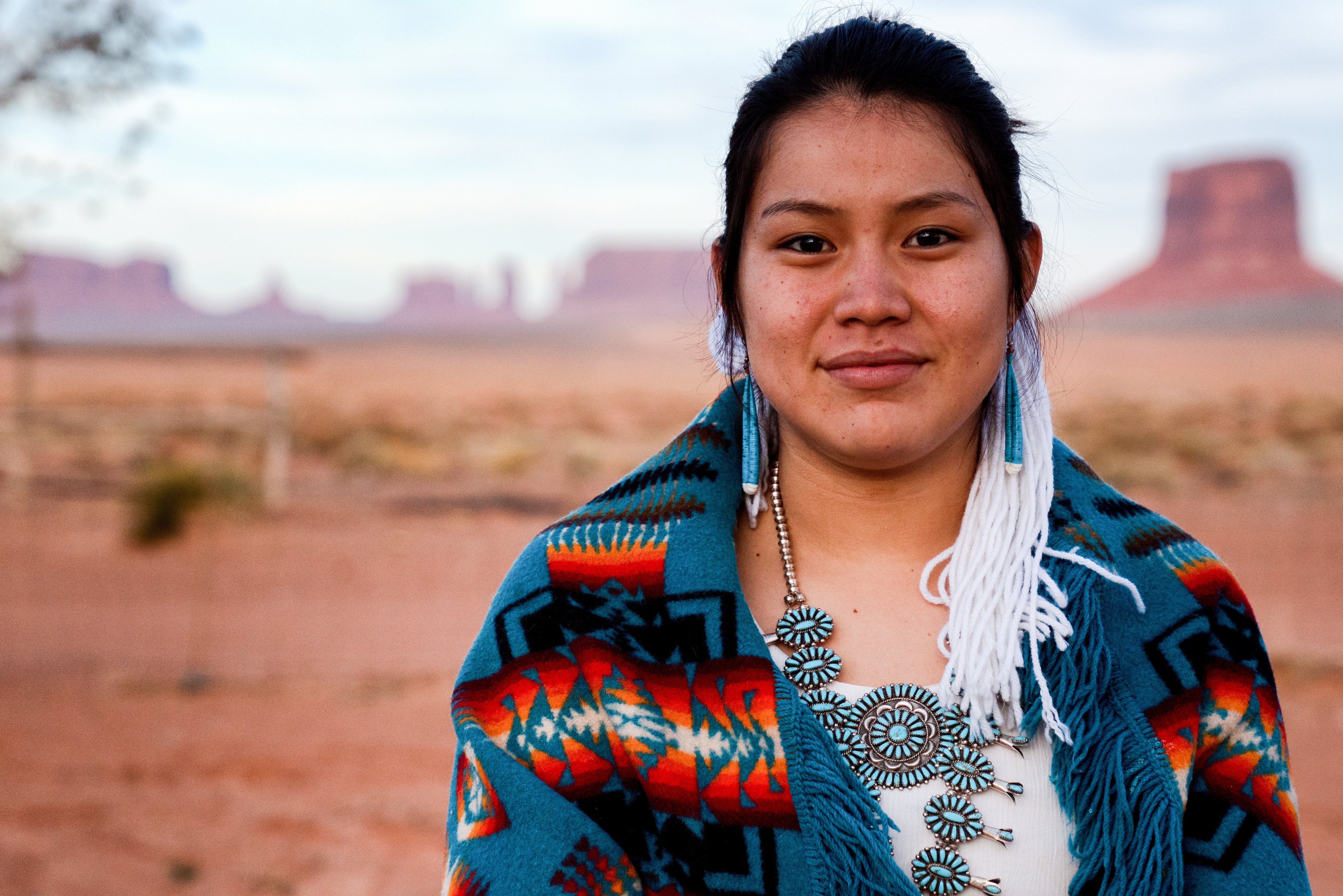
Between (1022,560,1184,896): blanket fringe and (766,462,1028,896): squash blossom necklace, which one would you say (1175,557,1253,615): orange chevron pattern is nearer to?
(1022,560,1184,896): blanket fringe

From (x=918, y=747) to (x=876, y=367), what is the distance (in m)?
0.55

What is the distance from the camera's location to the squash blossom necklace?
1.43 m

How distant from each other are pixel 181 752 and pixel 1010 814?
5840 mm

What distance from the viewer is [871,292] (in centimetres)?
148

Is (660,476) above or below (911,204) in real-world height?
below

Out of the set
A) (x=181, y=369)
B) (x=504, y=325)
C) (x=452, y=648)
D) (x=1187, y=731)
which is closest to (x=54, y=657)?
(x=452, y=648)

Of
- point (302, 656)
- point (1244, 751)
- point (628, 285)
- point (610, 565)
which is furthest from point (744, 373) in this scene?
point (628, 285)

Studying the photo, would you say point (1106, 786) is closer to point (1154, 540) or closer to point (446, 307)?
point (1154, 540)

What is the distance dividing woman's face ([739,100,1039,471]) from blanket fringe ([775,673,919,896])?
45 centimetres

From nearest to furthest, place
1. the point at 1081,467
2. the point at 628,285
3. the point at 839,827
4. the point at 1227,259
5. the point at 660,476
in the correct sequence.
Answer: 1. the point at 839,827
2. the point at 660,476
3. the point at 1081,467
4. the point at 1227,259
5. the point at 628,285

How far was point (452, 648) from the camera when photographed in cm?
816

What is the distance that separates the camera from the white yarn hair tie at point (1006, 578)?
59.6 inches

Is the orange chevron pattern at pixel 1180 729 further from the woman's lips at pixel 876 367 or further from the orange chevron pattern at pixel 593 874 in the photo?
the orange chevron pattern at pixel 593 874

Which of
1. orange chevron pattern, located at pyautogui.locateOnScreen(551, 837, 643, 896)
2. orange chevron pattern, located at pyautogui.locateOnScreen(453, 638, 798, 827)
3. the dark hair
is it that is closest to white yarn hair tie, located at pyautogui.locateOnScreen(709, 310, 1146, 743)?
the dark hair
